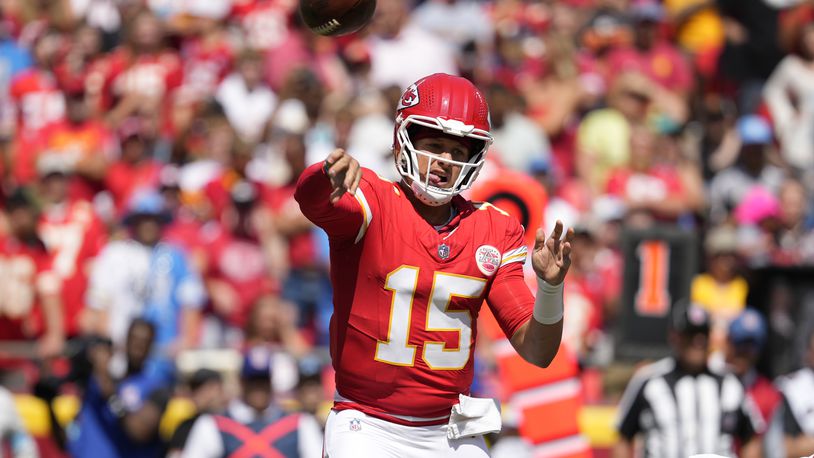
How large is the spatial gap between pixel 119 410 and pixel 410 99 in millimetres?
4274

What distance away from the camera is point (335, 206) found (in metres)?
4.91

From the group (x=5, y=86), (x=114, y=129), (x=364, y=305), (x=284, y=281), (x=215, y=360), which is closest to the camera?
(x=364, y=305)

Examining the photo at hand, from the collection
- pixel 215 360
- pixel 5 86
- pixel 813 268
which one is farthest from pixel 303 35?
pixel 813 268

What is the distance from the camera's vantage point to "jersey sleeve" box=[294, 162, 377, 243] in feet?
15.8

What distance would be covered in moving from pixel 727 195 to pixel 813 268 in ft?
11.3

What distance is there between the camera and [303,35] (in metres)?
14.2

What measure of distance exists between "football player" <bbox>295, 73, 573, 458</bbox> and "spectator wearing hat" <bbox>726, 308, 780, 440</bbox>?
420 cm

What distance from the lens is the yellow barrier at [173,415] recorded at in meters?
9.30

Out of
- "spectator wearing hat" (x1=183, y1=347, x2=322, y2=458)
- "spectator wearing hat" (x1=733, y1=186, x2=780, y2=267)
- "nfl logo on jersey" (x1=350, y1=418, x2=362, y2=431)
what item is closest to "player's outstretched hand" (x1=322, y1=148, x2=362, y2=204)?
"nfl logo on jersey" (x1=350, y1=418, x2=362, y2=431)

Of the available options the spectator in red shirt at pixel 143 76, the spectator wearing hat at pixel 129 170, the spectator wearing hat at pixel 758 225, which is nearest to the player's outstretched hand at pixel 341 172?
the spectator wearing hat at pixel 758 225

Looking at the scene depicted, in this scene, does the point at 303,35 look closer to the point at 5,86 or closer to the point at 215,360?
the point at 5,86

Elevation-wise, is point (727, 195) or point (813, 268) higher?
point (727, 195)

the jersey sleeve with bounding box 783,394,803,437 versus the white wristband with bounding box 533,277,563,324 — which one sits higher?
the white wristband with bounding box 533,277,563,324

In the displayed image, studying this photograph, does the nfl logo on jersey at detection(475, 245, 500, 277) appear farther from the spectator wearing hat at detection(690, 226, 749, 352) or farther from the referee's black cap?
the spectator wearing hat at detection(690, 226, 749, 352)
